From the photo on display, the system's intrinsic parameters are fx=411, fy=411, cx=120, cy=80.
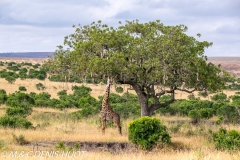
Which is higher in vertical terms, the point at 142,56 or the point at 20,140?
the point at 142,56

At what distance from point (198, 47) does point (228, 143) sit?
5.49m

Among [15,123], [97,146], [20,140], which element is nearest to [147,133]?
[97,146]

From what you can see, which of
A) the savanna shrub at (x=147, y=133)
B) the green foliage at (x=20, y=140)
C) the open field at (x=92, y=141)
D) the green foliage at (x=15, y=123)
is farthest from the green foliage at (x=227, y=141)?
the green foliage at (x=15, y=123)

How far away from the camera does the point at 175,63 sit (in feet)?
57.8

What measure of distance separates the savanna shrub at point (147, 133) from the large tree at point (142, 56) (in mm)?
2598

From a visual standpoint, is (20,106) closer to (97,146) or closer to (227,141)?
(97,146)

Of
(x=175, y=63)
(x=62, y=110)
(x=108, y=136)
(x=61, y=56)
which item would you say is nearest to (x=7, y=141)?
(x=108, y=136)

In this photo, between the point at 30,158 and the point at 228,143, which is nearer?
the point at 30,158

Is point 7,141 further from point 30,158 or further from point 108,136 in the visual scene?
point 30,158

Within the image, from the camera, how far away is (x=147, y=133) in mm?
15062

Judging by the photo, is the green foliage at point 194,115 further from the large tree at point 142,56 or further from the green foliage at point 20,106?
the green foliage at point 20,106

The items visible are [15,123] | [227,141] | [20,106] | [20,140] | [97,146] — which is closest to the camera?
[227,141]

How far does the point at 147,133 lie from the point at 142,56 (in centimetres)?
404

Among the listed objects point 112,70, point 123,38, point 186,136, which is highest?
point 123,38
